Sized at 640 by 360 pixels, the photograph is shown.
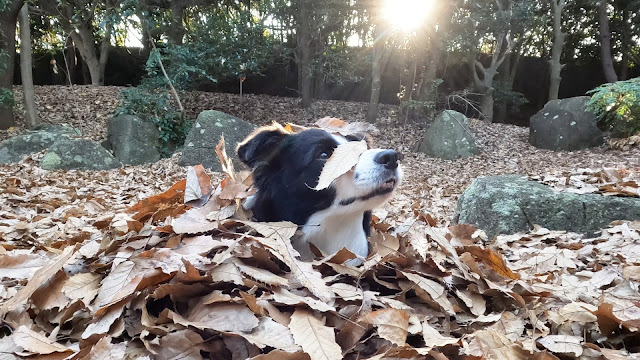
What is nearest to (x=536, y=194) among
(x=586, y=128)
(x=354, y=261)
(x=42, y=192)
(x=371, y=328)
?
(x=354, y=261)

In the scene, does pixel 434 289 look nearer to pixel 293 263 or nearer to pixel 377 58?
pixel 293 263

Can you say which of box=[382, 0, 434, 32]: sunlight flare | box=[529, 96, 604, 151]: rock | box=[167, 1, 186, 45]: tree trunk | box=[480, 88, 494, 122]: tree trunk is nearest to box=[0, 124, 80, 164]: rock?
box=[167, 1, 186, 45]: tree trunk

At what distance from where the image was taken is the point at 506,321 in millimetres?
1529

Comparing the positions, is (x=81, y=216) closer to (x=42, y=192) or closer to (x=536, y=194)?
(x=42, y=192)

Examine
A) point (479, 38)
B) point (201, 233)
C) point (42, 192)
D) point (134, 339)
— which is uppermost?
point (479, 38)

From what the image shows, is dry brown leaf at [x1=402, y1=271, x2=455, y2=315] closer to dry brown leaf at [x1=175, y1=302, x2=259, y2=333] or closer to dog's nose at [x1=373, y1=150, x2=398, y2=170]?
dog's nose at [x1=373, y1=150, x2=398, y2=170]

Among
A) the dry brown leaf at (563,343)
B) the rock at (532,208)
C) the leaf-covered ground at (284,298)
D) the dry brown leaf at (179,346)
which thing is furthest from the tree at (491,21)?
the dry brown leaf at (179,346)

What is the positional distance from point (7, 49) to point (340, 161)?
11.9m

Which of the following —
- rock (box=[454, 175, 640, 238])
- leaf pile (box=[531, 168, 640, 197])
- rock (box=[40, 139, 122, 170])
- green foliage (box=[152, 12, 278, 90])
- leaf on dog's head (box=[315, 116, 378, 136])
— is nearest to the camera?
leaf on dog's head (box=[315, 116, 378, 136])

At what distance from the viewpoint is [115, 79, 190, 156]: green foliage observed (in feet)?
34.1

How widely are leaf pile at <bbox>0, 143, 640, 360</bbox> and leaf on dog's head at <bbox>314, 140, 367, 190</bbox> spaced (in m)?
0.25

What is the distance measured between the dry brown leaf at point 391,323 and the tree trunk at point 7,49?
1191 cm

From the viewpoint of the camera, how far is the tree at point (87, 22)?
12.0 m

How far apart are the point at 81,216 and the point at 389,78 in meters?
11.8
